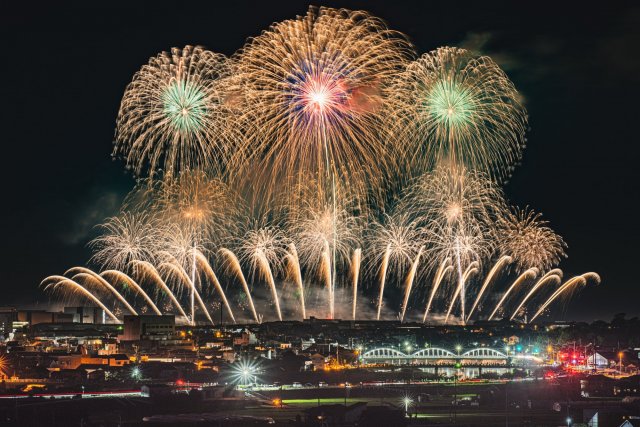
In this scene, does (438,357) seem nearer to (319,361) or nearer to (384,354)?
(384,354)

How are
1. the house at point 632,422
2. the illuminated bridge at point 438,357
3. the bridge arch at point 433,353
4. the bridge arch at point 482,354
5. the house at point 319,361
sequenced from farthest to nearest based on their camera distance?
1. the bridge arch at point 482,354
2. the bridge arch at point 433,353
3. the illuminated bridge at point 438,357
4. the house at point 319,361
5. the house at point 632,422

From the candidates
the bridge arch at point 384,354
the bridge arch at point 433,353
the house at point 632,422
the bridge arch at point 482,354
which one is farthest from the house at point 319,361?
the house at point 632,422

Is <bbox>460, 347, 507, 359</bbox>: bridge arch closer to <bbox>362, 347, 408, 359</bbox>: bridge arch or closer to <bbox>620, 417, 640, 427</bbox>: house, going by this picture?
<bbox>362, 347, 408, 359</bbox>: bridge arch

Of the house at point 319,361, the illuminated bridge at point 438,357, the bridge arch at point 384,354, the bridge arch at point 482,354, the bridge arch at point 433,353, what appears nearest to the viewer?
the house at point 319,361

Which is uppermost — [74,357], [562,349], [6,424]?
[562,349]

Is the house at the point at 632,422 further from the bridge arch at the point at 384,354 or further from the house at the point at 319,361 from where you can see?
the bridge arch at the point at 384,354

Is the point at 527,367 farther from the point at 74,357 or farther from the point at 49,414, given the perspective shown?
the point at 49,414

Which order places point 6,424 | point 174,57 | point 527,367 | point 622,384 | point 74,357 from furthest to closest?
point 527,367 < point 74,357 < point 622,384 < point 174,57 < point 6,424

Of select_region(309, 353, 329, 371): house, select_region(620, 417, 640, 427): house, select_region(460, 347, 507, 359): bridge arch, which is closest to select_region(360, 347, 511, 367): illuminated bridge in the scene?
select_region(460, 347, 507, 359): bridge arch

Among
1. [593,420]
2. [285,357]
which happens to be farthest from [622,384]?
[285,357]
